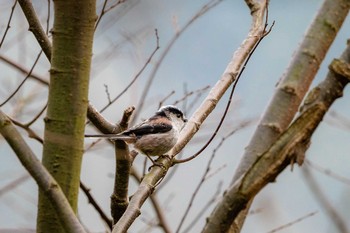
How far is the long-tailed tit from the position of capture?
11.9 ft

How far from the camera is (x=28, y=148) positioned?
140 centimetres

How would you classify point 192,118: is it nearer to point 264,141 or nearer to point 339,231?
point 264,141

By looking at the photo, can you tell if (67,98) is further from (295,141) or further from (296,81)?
(296,81)

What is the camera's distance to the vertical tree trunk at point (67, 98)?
1607mm

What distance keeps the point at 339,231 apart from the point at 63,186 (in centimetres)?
79

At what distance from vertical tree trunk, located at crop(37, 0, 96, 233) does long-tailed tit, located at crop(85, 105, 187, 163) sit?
1.73 m

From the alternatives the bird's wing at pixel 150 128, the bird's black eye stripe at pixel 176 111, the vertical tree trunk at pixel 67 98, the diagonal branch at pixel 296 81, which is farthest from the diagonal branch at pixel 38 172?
the bird's black eye stripe at pixel 176 111

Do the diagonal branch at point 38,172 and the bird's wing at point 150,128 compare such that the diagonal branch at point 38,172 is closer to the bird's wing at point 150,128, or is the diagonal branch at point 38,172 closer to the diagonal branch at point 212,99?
the diagonal branch at point 212,99

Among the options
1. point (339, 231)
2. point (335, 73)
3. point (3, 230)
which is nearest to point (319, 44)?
point (335, 73)

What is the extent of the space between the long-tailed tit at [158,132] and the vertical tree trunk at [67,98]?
5.68 ft

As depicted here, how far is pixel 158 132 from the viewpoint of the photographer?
151 inches

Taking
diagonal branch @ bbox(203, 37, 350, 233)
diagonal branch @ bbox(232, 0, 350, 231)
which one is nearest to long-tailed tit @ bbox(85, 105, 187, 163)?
diagonal branch @ bbox(232, 0, 350, 231)

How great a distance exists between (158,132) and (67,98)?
7.26ft

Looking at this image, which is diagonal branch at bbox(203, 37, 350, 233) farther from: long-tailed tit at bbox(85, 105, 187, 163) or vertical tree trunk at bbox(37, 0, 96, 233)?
long-tailed tit at bbox(85, 105, 187, 163)
